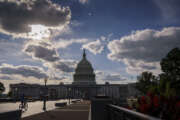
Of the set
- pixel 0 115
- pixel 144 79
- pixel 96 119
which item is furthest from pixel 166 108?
pixel 144 79

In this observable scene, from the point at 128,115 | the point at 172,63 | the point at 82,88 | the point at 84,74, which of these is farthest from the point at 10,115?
the point at 84,74

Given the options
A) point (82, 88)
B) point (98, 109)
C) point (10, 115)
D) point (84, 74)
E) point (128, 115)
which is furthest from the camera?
point (84, 74)

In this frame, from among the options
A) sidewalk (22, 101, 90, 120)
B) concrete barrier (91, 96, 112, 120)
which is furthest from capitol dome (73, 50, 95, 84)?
concrete barrier (91, 96, 112, 120)

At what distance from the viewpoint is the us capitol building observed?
174 m

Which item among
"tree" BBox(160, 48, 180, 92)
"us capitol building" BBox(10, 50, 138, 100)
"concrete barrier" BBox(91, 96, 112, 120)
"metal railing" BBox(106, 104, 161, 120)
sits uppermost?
"tree" BBox(160, 48, 180, 92)

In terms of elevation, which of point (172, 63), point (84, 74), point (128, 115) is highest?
point (84, 74)

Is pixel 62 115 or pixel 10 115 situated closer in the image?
pixel 10 115

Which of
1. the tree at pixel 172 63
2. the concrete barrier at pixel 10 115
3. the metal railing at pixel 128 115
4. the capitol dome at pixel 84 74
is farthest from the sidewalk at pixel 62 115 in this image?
the capitol dome at pixel 84 74

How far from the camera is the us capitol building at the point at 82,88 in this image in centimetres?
17400

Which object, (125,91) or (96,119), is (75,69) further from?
(96,119)

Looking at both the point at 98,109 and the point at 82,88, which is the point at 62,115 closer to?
the point at 98,109

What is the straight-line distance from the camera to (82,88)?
177 metres

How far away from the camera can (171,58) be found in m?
55.2

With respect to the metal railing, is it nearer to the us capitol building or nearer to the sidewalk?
the sidewalk
